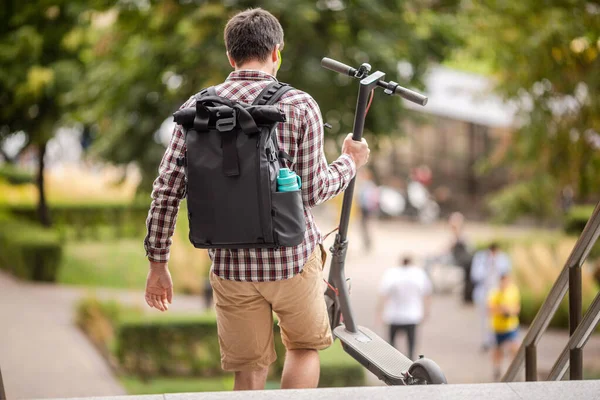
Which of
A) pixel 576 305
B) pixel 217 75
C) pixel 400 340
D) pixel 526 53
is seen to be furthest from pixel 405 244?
pixel 576 305

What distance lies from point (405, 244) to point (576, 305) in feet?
63.3

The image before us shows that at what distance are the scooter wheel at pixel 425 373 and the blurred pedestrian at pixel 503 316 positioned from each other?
26.7ft

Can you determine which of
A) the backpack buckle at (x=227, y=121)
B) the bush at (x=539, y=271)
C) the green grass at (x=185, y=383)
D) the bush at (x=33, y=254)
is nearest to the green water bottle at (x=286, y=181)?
the backpack buckle at (x=227, y=121)

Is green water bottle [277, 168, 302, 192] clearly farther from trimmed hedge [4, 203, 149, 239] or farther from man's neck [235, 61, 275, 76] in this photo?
trimmed hedge [4, 203, 149, 239]

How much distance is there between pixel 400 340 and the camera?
1455 cm

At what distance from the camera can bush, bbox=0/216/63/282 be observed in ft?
61.4

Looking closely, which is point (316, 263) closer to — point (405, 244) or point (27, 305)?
point (27, 305)

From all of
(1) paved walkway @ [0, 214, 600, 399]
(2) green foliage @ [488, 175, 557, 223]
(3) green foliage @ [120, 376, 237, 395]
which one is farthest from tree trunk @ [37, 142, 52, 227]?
(2) green foliage @ [488, 175, 557, 223]

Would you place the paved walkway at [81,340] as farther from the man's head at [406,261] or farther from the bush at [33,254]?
the man's head at [406,261]

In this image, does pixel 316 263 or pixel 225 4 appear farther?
pixel 225 4

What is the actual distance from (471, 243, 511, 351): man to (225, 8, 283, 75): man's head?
9908mm

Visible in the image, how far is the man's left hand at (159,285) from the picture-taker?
11.1 ft

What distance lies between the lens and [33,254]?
18.7 m

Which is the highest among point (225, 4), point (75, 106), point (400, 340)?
point (225, 4)
